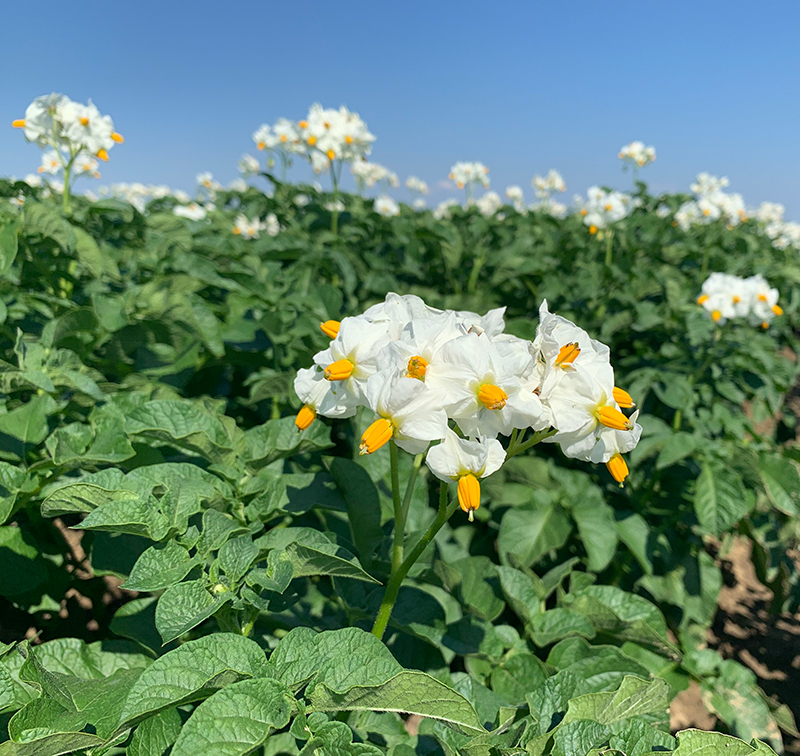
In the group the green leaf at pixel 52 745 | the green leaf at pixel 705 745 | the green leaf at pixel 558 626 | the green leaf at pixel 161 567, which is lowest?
the green leaf at pixel 52 745

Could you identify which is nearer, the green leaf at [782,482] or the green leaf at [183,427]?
the green leaf at [183,427]

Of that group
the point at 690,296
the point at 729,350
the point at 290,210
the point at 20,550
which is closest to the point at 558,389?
the point at 20,550

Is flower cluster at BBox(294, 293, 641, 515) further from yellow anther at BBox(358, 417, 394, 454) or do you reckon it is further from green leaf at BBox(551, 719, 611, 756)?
green leaf at BBox(551, 719, 611, 756)

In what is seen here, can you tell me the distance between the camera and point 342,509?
4.09 feet

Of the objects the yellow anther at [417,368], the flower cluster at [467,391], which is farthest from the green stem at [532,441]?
the yellow anther at [417,368]

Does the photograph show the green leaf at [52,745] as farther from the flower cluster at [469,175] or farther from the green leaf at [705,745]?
the flower cluster at [469,175]

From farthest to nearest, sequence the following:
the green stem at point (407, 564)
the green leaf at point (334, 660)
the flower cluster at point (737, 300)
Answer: the flower cluster at point (737, 300), the green stem at point (407, 564), the green leaf at point (334, 660)

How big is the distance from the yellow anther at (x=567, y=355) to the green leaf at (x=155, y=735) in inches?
32.7

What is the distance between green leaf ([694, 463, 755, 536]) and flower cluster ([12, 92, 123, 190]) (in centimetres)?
277

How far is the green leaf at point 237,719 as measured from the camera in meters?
0.71

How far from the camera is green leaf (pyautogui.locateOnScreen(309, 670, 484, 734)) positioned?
0.76 m

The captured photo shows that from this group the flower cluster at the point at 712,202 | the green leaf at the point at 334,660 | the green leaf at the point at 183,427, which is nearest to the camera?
the green leaf at the point at 334,660

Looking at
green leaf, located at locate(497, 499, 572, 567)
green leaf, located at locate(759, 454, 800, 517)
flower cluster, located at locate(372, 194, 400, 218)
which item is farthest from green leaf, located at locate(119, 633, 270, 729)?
flower cluster, located at locate(372, 194, 400, 218)

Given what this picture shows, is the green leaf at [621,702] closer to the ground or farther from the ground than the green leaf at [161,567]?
closer to the ground
